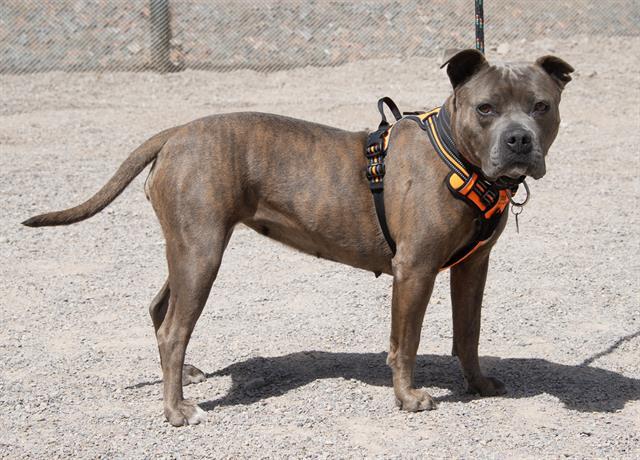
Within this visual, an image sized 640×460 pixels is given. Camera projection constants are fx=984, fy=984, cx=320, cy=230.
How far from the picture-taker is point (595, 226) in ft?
27.3

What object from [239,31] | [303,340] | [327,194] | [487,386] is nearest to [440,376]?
[487,386]

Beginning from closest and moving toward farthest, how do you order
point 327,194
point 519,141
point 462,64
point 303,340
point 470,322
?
point 519,141 < point 462,64 < point 327,194 < point 470,322 < point 303,340

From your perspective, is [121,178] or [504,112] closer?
[504,112]

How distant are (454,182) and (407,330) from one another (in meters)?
0.79

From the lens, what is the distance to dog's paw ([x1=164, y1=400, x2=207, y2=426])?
4.83 metres

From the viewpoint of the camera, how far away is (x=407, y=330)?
4.91 metres

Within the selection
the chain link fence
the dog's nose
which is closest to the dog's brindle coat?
the dog's nose

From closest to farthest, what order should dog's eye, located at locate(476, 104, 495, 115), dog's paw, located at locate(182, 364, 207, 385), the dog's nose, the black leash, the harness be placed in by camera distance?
1. the dog's nose
2. dog's eye, located at locate(476, 104, 495, 115)
3. the harness
4. dog's paw, located at locate(182, 364, 207, 385)
5. the black leash

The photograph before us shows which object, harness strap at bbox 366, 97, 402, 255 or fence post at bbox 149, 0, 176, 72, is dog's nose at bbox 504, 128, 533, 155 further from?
fence post at bbox 149, 0, 176, 72

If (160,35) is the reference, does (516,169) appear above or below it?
above

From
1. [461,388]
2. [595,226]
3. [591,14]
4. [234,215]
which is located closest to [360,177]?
[234,215]

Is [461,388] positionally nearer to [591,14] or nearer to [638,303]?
[638,303]

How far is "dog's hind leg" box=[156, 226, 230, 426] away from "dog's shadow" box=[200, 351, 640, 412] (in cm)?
27

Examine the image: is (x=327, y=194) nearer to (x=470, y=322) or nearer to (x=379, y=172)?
(x=379, y=172)
